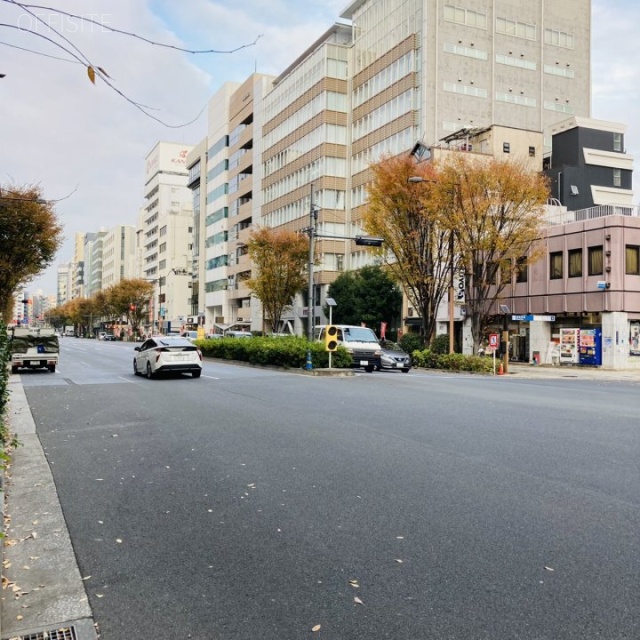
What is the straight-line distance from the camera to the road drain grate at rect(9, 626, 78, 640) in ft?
11.1

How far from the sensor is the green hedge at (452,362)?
1183 inches

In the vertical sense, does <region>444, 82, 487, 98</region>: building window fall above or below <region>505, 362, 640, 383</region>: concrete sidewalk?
above

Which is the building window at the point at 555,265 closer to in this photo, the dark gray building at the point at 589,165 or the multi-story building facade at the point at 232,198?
the dark gray building at the point at 589,165

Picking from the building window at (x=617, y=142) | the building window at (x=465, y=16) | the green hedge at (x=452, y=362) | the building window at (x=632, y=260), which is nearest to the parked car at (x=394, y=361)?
the green hedge at (x=452, y=362)

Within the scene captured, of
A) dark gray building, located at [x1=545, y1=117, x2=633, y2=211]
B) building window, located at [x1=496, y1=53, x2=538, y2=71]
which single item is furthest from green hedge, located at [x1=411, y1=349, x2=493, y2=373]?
building window, located at [x1=496, y1=53, x2=538, y2=71]

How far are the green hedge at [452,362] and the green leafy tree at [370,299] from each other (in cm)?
1894

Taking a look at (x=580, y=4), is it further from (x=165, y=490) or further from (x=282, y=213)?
(x=165, y=490)

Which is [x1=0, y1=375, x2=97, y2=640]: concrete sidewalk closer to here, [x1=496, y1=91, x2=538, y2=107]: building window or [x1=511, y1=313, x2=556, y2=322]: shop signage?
[x1=511, y1=313, x2=556, y2=322]: shop signage

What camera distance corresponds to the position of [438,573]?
413 centimetres

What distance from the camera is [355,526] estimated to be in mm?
5129

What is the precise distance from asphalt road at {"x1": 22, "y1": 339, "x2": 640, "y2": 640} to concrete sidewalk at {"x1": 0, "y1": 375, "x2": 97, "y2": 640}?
13 cm

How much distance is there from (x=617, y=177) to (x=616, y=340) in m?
27.0

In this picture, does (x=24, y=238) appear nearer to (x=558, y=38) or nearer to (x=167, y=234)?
(x=558, y=38)

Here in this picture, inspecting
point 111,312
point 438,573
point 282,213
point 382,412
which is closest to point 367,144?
point 282,213
